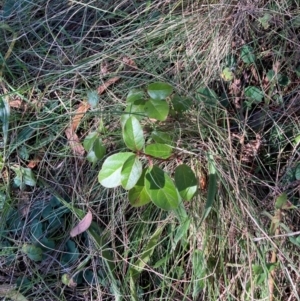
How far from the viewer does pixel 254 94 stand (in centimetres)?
157

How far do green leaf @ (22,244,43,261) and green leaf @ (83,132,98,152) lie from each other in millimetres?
310

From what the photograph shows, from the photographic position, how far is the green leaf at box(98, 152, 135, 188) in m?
1.29

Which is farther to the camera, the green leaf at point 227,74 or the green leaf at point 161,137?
the green leaf at point 227,74

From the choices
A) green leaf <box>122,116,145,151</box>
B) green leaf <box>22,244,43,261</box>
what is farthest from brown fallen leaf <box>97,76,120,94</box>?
green leaf <box>22,244,43,261</box>

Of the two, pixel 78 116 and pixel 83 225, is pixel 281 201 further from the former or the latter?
pixel 78 116

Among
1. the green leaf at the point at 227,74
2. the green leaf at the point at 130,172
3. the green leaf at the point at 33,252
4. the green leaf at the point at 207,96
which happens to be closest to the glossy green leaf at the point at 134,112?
the green leaf at the point at 130,172

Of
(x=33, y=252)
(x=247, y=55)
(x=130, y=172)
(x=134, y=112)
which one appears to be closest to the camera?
(x=130, y=172)

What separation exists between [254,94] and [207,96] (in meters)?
0.14

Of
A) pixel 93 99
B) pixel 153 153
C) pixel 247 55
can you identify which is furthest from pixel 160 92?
pixel 247 55

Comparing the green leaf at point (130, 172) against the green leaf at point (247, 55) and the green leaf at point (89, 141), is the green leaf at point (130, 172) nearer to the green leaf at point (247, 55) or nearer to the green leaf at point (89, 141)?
the green leaf at point (89, 141)

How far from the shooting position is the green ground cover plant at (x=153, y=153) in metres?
1.38

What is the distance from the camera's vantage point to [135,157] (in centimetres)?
128

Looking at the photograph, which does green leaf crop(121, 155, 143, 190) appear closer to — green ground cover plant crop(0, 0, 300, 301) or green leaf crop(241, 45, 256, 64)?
green ground cover plant crop(0, 0, 300, 301)

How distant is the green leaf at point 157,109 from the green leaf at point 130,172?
13cm
